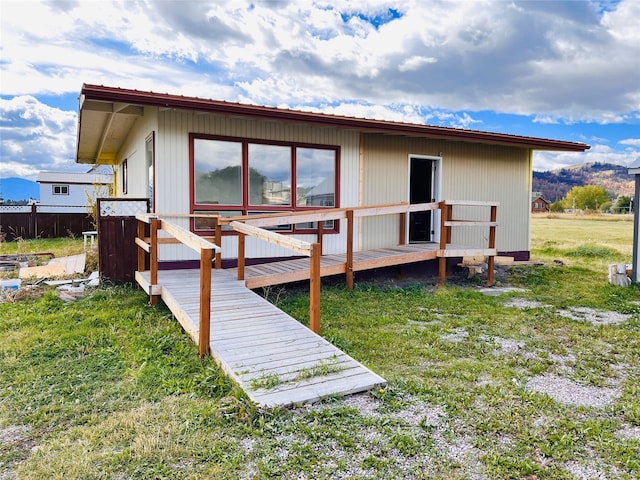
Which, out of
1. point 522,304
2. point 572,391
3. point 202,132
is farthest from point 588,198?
point 572,391

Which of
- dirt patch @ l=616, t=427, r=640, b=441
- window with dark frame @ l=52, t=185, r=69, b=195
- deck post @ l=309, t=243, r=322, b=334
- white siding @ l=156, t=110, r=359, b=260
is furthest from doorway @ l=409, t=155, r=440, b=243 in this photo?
window with dark frame @ l=52, t=185, r=69, b=195

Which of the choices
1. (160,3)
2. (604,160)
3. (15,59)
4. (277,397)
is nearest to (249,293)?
(277,397)

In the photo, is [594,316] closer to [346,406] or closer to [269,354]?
[346,406]

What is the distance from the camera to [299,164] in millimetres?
7305

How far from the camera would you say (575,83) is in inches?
736

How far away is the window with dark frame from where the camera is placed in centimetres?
2825

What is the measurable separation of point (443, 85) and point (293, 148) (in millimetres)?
13647

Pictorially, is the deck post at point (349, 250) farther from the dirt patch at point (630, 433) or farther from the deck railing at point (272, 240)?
the dirt patch at point (630, 433)

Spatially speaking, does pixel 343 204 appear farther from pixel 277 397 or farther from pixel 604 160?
pixel 604 160

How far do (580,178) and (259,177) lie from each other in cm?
15456

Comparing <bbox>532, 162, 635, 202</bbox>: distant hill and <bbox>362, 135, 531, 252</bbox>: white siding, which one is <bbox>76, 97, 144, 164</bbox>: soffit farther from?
<bbox>532, 162, 635, 202</bbox>: distant hill

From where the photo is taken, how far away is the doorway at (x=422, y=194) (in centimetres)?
879

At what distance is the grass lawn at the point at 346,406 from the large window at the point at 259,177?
7.04 feet

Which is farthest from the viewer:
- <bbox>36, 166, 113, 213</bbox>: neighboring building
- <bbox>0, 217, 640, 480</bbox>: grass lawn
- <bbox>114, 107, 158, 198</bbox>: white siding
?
<bbox>36, 166, 113, 213</bbox>: neighboring building
